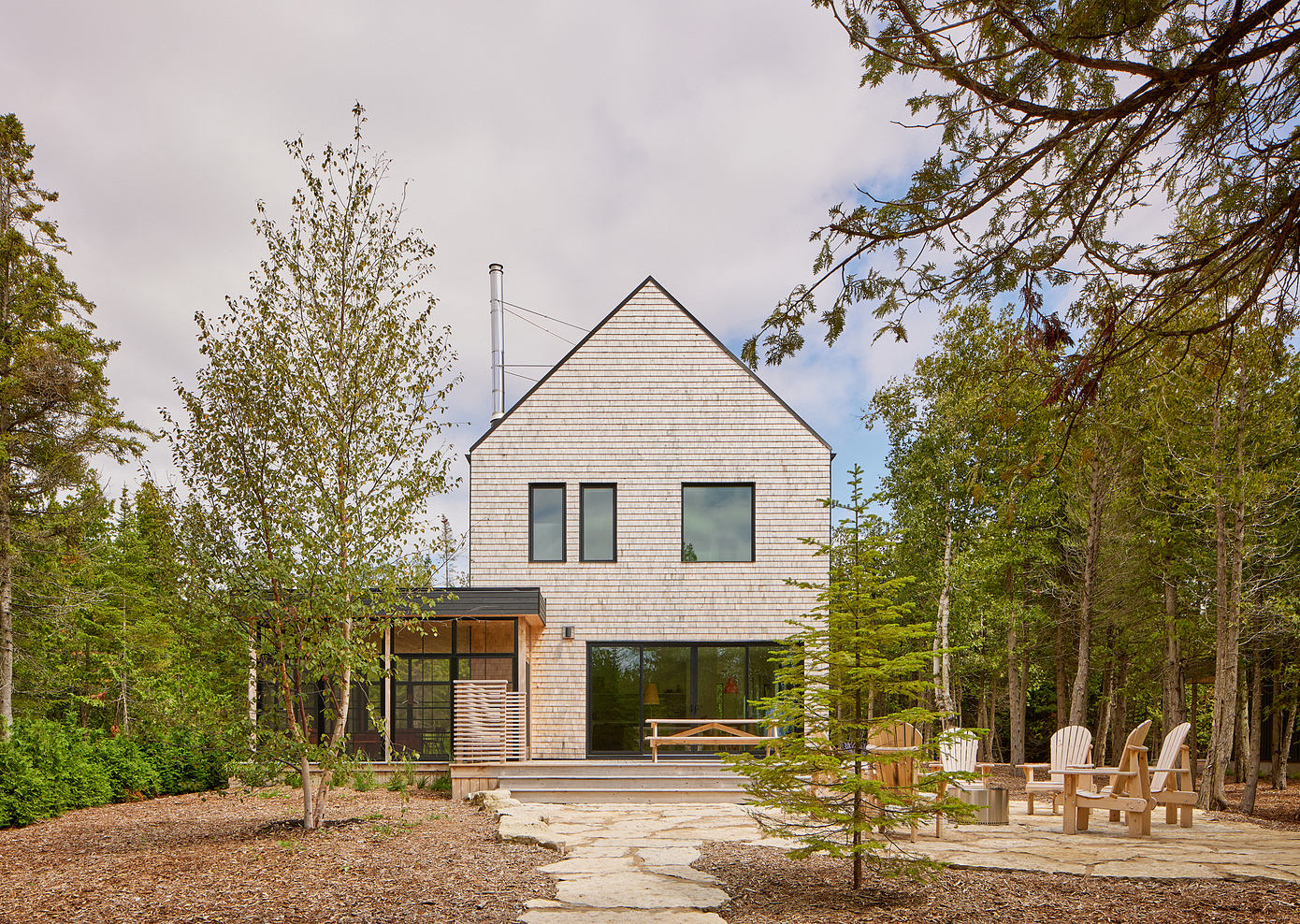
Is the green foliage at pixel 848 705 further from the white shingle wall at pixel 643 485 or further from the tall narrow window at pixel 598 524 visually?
the tall narrow window at pixel 598 524

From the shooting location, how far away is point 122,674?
18.7 meters

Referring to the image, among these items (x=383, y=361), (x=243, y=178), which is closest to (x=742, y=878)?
(x=383, y=361)

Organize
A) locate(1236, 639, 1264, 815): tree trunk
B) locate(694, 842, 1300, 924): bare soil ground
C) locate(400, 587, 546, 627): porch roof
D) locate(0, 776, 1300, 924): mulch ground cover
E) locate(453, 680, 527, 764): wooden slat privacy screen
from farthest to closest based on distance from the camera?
locate(400, 587, 546, 627): porch roof, locate(1236, 639, 1264, 815): tree trunk, locate(453, 680, 527, 764): wooden slat privacy screen, locate(0, 776, 1300, 924): mulch ground cover, locate(694, 842, 1300, 924): bare soil ground

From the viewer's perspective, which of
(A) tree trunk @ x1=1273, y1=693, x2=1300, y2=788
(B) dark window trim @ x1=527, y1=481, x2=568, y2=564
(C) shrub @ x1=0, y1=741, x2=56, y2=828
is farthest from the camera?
(A) tree trunk @ x1=1273, y1=693, x2=1300, y2=788

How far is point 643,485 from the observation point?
1564 centimetres

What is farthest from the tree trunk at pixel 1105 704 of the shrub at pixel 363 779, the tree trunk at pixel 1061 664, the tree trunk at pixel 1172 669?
the shrub at pixel 363 779

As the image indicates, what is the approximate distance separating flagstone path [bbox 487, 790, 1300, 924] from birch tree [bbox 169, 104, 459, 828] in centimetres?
225

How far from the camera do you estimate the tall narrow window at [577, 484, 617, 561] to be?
1551cm

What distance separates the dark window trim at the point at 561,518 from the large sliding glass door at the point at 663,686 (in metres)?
1.73

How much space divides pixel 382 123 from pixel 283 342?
2.15 metres

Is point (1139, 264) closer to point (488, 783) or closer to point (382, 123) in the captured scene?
point (382, 123)

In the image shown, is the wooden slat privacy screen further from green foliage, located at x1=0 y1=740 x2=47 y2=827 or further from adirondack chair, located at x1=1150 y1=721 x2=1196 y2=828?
adirondack chair, located at x1=1150 y1=721 x2=1196 y2=828

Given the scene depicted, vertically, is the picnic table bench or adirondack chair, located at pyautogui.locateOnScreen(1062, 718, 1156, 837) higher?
adirondack chair, located at pyautogui.locateOnScreen(1062, 718, 1156, 837)

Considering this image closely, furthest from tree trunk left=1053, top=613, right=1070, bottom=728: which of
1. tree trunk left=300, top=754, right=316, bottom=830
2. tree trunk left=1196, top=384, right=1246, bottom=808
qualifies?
tree trunk left=300, top=754, right=316, bottom=830
